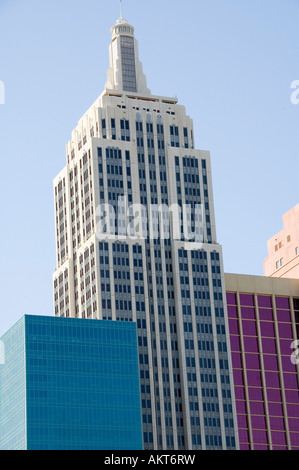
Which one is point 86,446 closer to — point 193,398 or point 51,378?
point 51,378

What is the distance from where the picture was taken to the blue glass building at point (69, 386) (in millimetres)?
180375

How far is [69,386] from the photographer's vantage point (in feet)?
604

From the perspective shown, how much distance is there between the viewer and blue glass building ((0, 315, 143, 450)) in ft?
592

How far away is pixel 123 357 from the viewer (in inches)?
7544
